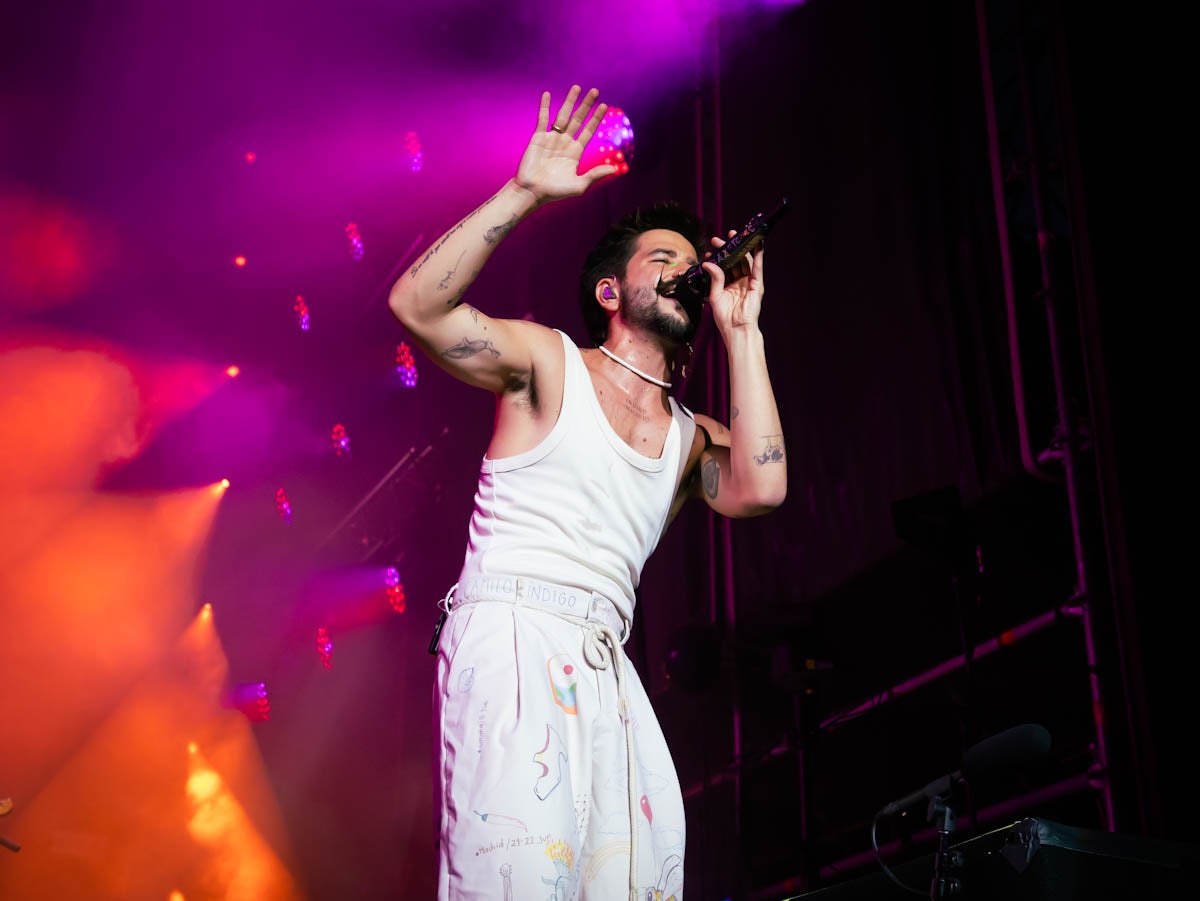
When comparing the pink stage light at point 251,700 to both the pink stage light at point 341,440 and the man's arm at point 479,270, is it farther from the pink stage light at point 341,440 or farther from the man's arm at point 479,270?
the man's arm at point 479,270

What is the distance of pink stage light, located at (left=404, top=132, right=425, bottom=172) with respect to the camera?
6.97 meters

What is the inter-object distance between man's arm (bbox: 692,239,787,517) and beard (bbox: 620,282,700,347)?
117mm

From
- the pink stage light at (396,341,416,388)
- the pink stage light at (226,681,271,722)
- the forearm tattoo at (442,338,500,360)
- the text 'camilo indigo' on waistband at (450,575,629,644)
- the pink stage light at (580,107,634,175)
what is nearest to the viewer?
the text 'camilo indigo' on waistband at (450,575,629,644)

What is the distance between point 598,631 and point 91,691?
6.34 meters

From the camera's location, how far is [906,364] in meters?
4.03

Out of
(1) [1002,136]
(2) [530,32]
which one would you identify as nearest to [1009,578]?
(1) [1002,136]

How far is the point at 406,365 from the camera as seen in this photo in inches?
308

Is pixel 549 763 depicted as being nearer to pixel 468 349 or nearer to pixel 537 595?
pixel 537 595

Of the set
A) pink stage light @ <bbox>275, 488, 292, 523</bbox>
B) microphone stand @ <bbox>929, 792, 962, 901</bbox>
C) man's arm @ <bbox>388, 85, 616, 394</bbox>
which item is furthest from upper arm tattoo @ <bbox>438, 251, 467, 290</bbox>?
pink stage light @ <bbox>275, 488, 292, 523</bbox>

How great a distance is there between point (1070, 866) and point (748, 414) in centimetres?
109

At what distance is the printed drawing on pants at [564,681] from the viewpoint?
1998mm

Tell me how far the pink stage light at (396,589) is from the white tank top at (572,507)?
5.57 meters

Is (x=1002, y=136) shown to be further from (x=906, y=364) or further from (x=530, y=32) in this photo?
(x=530, y=32)

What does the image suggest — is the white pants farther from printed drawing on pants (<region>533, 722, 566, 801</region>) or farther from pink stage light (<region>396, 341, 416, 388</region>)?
pink stage light (<region>396, 341, 416, 388</region>)
